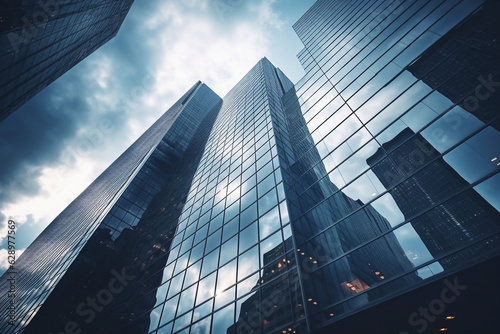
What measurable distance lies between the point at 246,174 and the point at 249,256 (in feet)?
25.7

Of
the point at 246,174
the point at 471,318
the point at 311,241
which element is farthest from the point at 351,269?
the point at 246,174

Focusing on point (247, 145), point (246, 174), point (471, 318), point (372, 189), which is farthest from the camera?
point (247, 145)

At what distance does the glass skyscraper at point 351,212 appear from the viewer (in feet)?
26.1

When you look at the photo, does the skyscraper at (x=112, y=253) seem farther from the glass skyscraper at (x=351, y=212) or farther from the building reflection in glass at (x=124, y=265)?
the glass skyscraper at (x=351, y=212)

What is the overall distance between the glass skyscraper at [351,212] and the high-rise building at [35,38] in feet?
55.9

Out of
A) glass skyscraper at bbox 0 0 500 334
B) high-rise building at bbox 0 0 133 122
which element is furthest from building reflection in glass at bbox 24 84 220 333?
high-rise building at bbox 0 0 133 122

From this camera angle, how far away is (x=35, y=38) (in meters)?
16.9

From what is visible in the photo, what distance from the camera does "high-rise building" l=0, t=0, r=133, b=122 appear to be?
14109mm

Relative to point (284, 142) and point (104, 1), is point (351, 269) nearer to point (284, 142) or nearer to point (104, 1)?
point (284, 142)

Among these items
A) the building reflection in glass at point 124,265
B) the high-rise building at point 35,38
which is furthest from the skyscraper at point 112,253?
the high-rise building at point 35,38

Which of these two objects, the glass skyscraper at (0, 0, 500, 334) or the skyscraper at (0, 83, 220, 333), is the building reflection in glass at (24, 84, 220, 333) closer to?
the skyscraper at (0, 83, 220, 333)

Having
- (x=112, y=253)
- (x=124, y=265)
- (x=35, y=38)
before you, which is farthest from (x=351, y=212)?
(x=112, y=253)

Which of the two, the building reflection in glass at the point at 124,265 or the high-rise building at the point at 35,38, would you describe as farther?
the building reflection in glass at the point at 124,265

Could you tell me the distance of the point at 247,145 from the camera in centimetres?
2400
